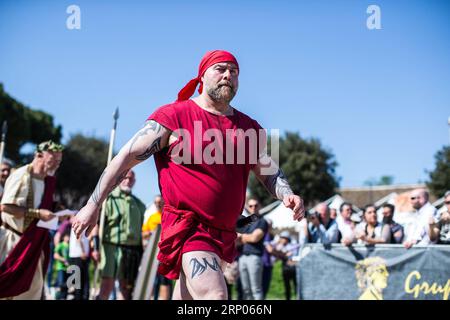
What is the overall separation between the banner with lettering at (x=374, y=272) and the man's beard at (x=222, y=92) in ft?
18.0

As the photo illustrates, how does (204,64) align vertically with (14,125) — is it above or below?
below

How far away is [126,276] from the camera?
8594 mm

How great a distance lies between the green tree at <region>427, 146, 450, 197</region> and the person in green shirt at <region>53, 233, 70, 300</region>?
1506 inches

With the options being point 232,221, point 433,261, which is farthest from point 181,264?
point 433,261

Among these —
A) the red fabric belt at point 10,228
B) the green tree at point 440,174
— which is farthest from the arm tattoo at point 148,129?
the green tree at point 440,174

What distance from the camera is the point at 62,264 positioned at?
11.8 m

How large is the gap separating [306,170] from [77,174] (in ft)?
72.5

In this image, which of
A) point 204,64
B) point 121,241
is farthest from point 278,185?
point 121,241

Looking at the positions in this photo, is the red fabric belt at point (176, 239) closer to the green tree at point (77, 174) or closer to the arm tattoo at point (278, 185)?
the arm tattoo at point (278, 185)

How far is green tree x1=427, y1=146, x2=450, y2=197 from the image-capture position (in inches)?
1784

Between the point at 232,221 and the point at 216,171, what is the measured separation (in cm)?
36

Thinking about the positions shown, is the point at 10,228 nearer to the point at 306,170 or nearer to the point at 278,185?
the point at 278,185

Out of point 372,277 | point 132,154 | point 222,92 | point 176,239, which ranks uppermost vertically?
point 222,92

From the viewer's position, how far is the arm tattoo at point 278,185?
404 cm
